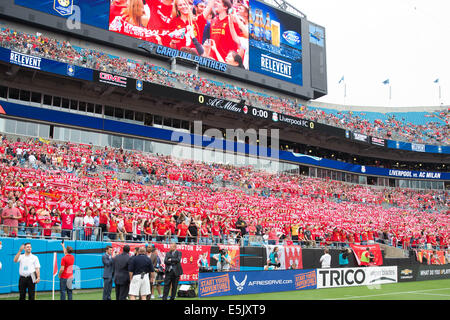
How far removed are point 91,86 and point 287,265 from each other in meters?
21.2

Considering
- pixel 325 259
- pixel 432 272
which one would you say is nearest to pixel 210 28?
pixel 325 259

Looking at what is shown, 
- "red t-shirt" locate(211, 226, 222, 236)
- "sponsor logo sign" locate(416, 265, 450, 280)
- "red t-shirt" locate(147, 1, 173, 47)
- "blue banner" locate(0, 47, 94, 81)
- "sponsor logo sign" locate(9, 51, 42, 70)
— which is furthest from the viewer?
"red t-shirt" locate(147, 1, 173, 47)

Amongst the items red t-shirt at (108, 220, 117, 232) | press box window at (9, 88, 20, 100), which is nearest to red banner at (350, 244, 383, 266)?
red t-shirt at (108, 220, 117, 232)

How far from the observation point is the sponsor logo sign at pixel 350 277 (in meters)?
17.6

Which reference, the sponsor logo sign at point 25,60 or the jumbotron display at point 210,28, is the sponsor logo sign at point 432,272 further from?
the jumbotron display at point 210,28

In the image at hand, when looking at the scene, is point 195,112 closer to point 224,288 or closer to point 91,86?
point 91,86

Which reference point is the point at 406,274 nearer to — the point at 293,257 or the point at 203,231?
the point at 293,257

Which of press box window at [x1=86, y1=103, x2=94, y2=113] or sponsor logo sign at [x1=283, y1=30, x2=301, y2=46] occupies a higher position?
sponsor logo sign at [x1=283, y1=30, x2=301, y2=46]

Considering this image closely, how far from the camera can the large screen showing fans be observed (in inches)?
1540

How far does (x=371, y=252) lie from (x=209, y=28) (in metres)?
29.9

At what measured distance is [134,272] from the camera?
10117mm

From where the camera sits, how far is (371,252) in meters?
23.9

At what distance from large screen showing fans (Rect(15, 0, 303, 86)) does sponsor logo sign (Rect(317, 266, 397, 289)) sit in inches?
1173

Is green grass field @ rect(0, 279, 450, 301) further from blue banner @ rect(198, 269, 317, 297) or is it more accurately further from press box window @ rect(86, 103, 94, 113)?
press box window @ rect(86, 103, 94, 113)
